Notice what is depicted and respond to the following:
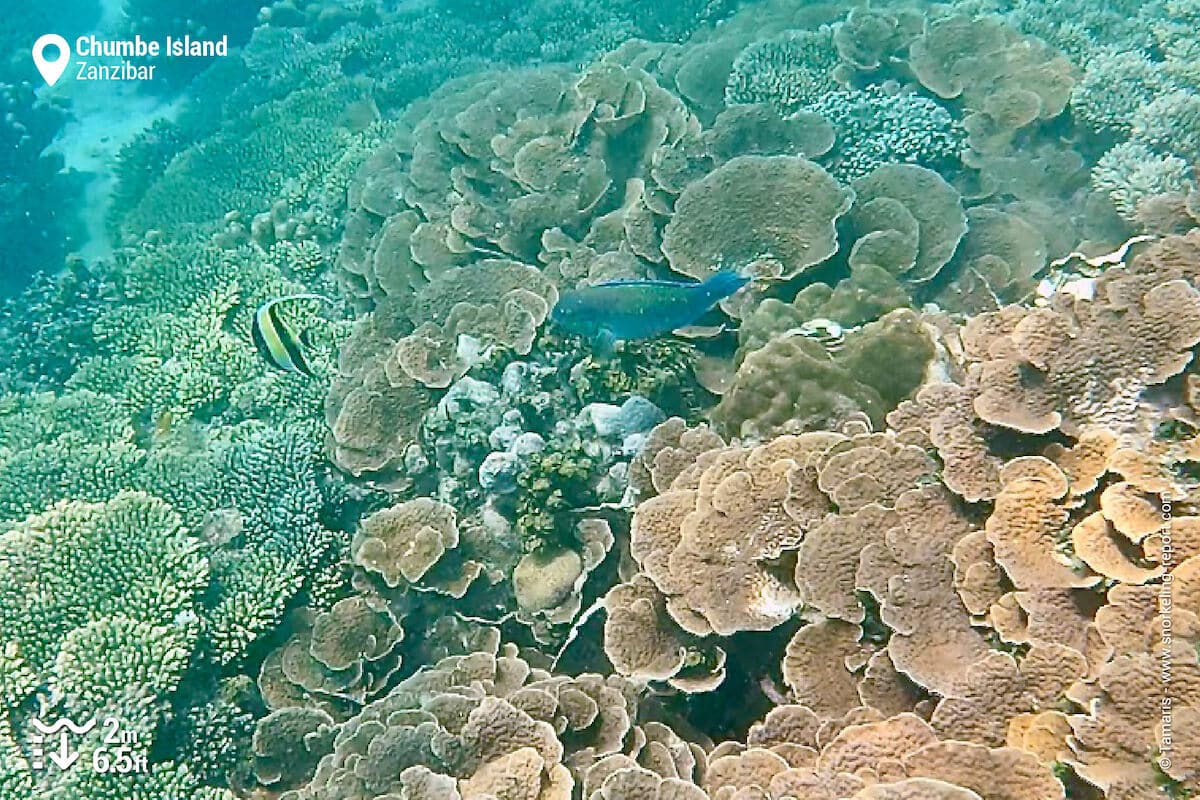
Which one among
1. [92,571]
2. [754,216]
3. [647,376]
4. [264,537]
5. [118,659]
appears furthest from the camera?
[264,537]

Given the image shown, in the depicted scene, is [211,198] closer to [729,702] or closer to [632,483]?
[632,483]

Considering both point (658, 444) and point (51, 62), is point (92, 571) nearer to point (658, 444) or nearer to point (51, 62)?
point (658, 444)

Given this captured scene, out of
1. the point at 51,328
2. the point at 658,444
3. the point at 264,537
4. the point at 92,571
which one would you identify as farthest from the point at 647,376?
the point at 51,328

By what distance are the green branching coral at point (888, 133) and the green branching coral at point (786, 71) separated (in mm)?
507

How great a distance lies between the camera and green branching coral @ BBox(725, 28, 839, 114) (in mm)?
6324

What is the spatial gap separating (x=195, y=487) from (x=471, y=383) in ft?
6.60

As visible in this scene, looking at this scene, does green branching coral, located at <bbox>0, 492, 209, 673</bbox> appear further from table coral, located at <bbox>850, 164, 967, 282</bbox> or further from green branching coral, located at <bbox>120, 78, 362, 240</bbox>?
green branching coral, located at <bbox>120, 78, 362, 240</bbox>

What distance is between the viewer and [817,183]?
4469 mm

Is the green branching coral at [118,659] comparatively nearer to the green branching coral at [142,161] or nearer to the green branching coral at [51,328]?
the green branching coral at [51,328]

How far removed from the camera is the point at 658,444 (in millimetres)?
3684

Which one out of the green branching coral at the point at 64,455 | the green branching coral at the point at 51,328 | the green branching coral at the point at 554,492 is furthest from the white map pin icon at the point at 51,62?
the green branching coral at the point at 554,492

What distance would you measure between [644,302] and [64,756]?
10.8ft

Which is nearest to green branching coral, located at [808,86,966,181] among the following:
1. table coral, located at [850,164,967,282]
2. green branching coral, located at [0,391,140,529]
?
table coral, located at [850,164,967,282]

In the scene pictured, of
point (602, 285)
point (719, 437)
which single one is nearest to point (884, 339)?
point (719, 437)
